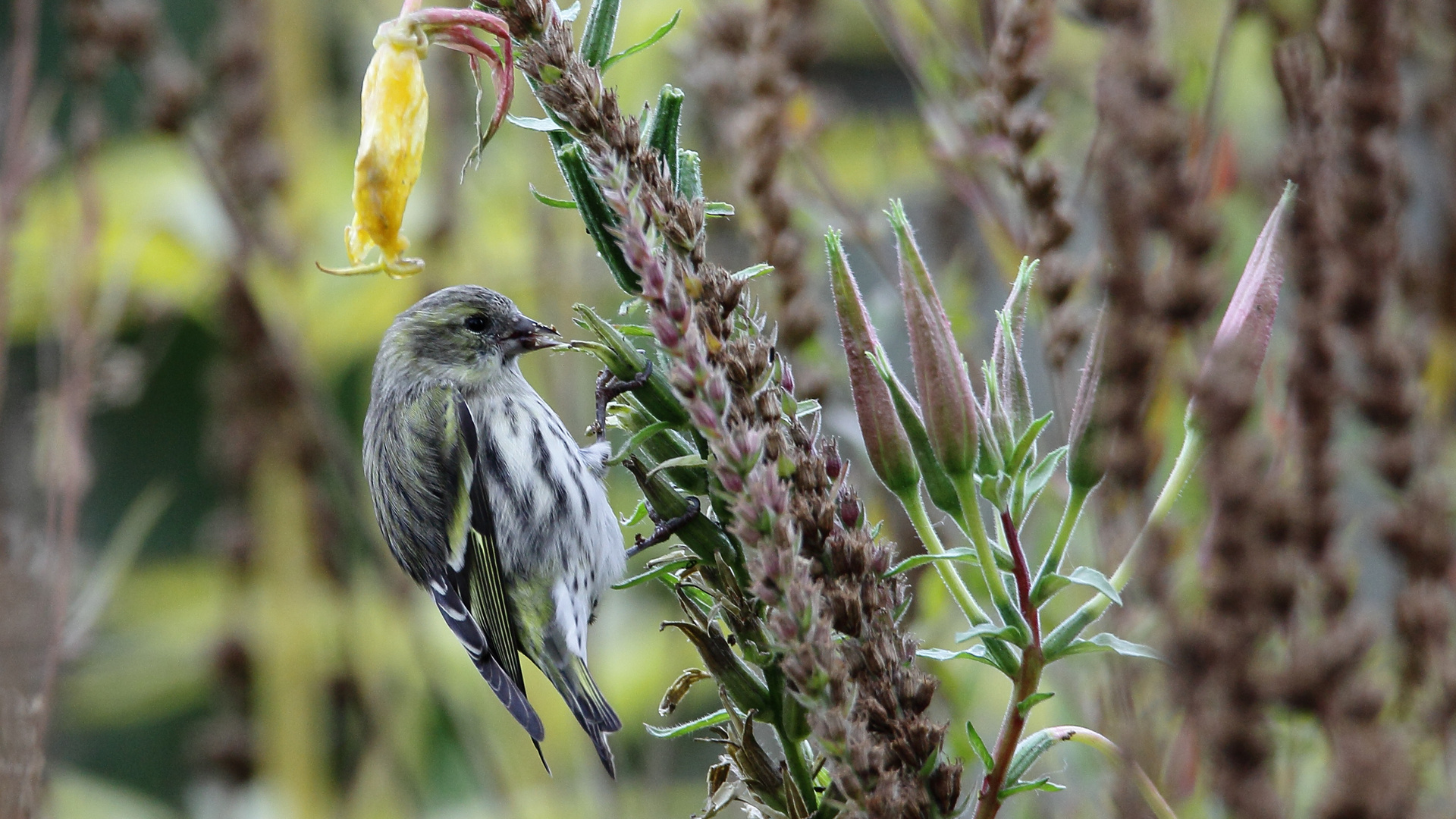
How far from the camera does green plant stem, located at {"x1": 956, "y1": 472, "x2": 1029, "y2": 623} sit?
1122 millimetres

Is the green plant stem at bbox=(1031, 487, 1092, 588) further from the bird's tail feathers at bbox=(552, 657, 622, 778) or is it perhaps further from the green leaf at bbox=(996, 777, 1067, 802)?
the bird's tail feathers at bbox=(552, 657, 622, 778)

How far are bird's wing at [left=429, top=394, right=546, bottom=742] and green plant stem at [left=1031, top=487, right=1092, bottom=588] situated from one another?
1566 mm

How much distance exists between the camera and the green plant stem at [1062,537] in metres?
1.17

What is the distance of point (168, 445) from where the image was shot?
32.1ft

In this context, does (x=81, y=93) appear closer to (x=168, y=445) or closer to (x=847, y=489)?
(x=847, y=489)

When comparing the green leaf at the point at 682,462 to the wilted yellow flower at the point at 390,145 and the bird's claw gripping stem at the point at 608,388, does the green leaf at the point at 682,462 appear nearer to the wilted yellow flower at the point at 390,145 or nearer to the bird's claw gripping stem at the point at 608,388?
the bird's claw gripping stem at the point at 608,388

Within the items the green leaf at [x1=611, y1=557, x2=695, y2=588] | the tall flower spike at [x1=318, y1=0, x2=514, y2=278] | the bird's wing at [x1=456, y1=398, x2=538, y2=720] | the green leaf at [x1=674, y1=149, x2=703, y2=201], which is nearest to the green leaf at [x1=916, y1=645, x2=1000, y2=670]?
the green leaf at [x1=611, y1=557, x2=695, y2=588]

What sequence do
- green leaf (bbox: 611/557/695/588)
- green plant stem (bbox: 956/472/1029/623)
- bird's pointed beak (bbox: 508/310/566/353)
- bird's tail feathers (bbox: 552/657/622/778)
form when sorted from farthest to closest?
bird's pointed beak (bbox: 508/310/566/353), bird's tail feathers (bbox: 552/657/622/778), green leaf (bbox: 611/557/695/588), green plant stem (bbox: 956/472/1029/623)

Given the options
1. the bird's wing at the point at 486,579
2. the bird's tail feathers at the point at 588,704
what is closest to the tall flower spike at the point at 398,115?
the bird's tail feathers at the point at 588,704

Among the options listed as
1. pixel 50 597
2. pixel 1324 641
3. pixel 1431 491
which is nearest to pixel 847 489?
pixel 1324 641

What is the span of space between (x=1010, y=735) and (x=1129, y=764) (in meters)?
0.33

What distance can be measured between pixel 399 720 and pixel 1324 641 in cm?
307

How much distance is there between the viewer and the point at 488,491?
9.97 ft

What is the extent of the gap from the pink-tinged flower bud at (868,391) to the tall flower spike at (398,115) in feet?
1.10
